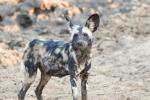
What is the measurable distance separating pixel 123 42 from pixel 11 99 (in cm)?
452

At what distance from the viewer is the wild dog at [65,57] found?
7520mm

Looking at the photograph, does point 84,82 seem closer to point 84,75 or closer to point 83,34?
point 84,75

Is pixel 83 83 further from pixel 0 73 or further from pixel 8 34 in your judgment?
pixel 8 34

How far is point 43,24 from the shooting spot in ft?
47.7

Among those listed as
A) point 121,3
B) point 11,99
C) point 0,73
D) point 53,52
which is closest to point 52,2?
point 121,3

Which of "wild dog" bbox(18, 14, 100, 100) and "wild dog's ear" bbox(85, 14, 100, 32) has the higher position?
"wild dog's ear" bbox(85, 14, 100, 32)

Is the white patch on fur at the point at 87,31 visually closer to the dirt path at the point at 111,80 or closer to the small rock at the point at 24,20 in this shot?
the dirt path at the point at 111,80

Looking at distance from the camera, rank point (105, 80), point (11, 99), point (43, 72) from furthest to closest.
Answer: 1. point (105, 80)
2. point (11, 99)
3. point (43, 72)

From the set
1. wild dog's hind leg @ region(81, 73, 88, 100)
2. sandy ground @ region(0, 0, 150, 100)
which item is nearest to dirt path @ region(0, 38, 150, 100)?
sandy ground @ region(0, 0, 150, 100)

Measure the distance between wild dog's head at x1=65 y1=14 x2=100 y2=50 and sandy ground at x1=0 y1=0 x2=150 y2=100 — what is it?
5.99 feet

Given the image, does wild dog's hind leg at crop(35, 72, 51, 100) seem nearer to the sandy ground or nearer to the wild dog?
the wild dog

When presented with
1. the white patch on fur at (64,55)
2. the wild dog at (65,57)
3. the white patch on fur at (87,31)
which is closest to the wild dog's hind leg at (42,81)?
the wild dog at (65,57)

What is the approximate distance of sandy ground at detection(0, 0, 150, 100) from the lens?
9711 millimetres

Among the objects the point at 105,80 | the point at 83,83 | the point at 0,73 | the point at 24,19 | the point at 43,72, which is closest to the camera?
the point at 83,83
